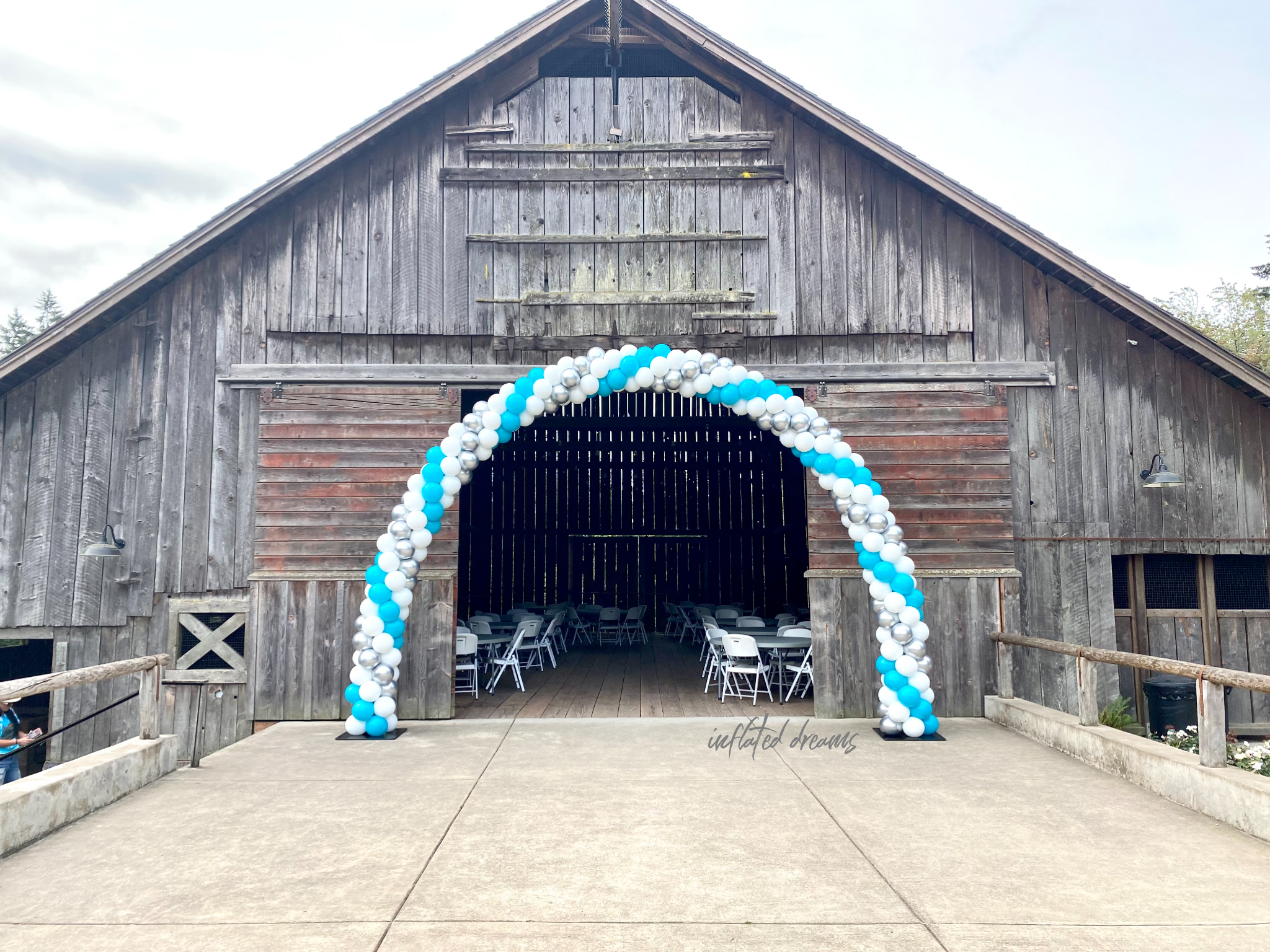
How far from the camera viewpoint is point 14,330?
162ft

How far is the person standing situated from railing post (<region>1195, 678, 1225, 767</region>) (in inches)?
283

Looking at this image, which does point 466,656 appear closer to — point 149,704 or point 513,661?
point 513,661

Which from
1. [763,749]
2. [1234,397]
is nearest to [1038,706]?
[763,749]

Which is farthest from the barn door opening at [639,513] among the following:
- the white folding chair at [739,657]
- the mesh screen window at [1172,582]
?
the mesh screen window at [1172,582]

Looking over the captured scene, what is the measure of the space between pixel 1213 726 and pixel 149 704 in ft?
21.0

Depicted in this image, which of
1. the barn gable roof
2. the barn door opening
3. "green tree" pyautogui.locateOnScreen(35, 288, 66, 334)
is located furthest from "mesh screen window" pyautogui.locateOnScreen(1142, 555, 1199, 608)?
"green tree" pyautogui.locateOnScreen(35, 288, 66, 334)

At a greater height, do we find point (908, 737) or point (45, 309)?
point (45, 309)

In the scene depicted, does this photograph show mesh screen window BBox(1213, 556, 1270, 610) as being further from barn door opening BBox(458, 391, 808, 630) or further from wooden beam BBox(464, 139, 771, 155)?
barn door opening BBox(458, 391, 808, 630)

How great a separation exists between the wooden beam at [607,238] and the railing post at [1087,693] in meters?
4.43

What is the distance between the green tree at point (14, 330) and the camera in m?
48.9

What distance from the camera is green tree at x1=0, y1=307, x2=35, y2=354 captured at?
160ft

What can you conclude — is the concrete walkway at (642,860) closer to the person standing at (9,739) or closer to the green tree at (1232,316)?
the person standing at (9,739)

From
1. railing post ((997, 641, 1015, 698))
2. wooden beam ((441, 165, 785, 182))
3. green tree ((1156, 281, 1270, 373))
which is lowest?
railing post ((997, 641, 1015, 698))

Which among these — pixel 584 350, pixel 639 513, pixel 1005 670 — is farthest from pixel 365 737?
pixel 639 513
